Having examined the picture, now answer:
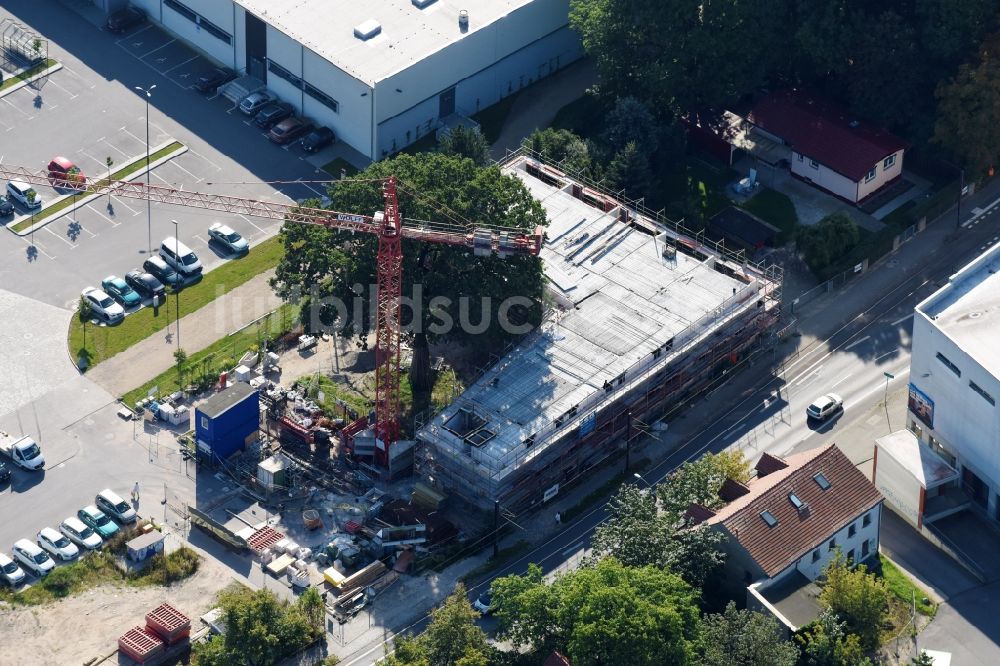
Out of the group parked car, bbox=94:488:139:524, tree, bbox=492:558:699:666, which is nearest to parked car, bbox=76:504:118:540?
parked car, bbox=94:488:139:524

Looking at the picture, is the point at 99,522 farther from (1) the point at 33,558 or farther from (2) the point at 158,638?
(2) the point at 158,638

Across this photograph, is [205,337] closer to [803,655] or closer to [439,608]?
[439,608]

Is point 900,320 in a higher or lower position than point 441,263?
lower

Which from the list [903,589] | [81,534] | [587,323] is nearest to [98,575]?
[81,534]

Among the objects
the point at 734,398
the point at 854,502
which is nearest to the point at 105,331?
the point at 734,398

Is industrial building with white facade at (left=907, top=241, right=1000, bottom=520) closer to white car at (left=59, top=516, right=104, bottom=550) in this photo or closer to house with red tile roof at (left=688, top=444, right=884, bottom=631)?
house with red tile roof at (left=688, top=444, right=884, bottom=631)
